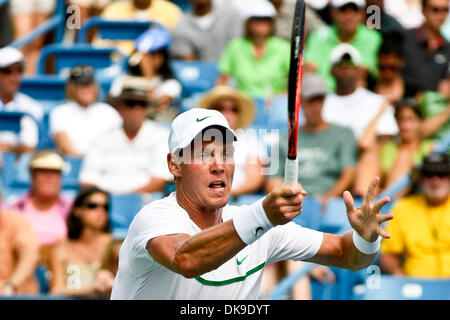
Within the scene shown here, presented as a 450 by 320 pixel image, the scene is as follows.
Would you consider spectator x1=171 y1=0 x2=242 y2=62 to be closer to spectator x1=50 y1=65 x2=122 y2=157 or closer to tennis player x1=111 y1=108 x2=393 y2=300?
spectator x1=50 y1=65 x2=122 y2=157

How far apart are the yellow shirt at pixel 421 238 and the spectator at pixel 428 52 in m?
1.69

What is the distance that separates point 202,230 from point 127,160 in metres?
3.88

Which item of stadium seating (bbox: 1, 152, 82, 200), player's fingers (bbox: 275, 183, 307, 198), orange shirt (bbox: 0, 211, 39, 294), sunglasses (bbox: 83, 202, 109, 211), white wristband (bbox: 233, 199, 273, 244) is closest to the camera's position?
player's fingers (bbox: 275, 183, 307, 198)

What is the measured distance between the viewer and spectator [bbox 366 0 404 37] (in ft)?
28.1

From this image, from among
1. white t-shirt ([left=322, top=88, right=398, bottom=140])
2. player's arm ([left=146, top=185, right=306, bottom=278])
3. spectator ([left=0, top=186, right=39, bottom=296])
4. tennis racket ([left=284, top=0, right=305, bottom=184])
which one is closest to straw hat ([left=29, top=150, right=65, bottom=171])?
spectator ([left=0, top=186, right=39, bottom=296])

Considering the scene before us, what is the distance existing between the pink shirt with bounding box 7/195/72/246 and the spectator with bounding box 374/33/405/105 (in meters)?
2.61

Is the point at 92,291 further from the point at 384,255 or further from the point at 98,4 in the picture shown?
the point at 98,4

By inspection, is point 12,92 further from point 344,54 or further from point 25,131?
point 344,54

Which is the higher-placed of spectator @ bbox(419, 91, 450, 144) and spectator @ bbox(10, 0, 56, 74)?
spectator @ bbox(10, 0, 56, 74)

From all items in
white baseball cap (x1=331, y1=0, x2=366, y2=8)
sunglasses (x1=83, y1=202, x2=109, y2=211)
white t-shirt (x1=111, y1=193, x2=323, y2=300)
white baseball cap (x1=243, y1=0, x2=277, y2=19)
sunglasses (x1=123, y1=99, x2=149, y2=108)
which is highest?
white baseball cap (x1=331, y1=0, x2=366, y2=8)

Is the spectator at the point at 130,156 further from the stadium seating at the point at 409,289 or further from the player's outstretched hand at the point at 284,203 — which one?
the player's outstretched hand at the point at 284,203

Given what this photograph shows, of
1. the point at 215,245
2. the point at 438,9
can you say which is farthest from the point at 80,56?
the point at 215,245

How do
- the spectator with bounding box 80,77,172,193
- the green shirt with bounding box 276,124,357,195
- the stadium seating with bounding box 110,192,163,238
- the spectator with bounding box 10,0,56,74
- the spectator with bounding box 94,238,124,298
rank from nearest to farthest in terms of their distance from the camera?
the spectator with bounding box 94,238,124,298, the stadium seating with bounding box 110,192,163,238, the green shirt with bounding box 276,124,357,195, the spectator with bounding box 80,77,172,193, the spectator with bounding box 10,0,56,74

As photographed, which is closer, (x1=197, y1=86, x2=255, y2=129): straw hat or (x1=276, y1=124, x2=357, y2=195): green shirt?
(x1=276, y1=124, x2=357, y2=195): green shirt
